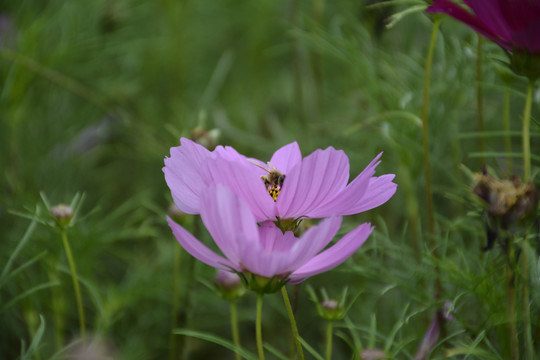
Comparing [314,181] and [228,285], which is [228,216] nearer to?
[314,181]

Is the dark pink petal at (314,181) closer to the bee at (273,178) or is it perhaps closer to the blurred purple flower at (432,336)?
the bee at (273,178)

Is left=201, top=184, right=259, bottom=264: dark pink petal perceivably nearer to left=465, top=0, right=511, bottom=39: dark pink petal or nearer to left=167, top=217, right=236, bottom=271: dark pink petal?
left=167, top=217, right=236, bottom=271: dark pink petal

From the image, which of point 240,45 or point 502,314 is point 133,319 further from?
point 240,45

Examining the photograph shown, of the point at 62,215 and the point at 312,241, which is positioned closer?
the point at 312,241

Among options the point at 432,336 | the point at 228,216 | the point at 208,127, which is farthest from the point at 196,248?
the point at 208,127

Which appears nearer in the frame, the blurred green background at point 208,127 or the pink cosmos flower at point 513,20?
the pink cosmos flower at point 513,20

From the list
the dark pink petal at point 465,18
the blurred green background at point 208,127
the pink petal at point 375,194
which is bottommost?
the blurred green background at point 208,127

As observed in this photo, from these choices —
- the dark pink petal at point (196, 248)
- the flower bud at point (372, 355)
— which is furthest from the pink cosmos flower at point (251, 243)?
the flower bud at point (372, 355)
